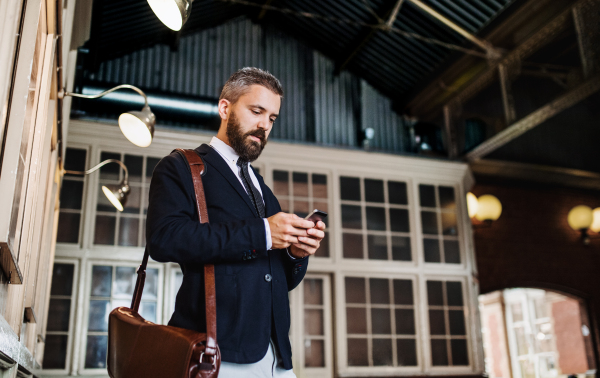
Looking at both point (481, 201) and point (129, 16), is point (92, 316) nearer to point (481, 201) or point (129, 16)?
point (129, 16)

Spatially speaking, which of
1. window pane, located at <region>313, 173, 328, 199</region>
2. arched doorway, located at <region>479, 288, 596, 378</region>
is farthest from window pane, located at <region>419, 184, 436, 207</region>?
arched doorway, located at <region>479, 288, 596, 378</region>

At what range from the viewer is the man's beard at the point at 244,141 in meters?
1.59

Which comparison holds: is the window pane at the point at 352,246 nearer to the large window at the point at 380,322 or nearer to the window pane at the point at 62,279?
the large window at the point at 380,322

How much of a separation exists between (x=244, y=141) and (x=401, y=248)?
5.50m

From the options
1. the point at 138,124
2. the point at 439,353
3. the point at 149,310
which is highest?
the point at 138,124

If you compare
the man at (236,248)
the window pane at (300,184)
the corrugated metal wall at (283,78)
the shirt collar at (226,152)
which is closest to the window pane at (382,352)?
the window pane at (300,184)

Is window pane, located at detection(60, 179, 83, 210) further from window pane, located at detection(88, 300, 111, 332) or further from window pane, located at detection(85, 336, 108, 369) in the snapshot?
window pane, located at detection(85, 336, 108, 369)

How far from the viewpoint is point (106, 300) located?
555 centimetres

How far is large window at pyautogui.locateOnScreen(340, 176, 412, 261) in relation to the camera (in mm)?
6676

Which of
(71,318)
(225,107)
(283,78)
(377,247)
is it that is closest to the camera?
(225,107)

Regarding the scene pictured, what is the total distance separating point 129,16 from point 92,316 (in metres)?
3.54

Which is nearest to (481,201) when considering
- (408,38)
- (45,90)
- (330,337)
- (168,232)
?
(408,38)

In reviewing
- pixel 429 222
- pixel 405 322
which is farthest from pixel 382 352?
pixel 429 222

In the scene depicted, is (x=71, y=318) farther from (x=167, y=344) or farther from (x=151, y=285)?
(x=167, y=344)
